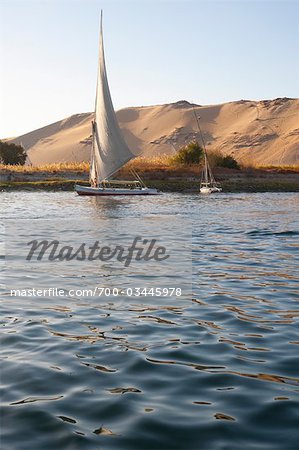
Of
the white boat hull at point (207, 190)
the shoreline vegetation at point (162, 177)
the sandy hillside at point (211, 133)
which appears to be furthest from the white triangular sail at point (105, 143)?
the sandy hillside at point (211, 133)

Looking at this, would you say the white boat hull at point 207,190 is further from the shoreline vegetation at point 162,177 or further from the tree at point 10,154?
the tree at point 10,154

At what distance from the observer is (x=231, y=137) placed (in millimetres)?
156000

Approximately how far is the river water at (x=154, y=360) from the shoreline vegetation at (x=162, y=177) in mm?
48861

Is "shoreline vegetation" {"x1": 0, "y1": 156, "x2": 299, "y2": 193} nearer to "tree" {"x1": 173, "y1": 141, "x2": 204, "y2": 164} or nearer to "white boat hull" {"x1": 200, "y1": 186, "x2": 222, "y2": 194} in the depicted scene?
"tree" {"x1": 173, "y1": 141, "x2": 204, "y2": 164}

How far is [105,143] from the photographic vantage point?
5131 centimetres

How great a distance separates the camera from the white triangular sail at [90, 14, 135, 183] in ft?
168

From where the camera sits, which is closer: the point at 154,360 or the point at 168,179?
the point at 154,360

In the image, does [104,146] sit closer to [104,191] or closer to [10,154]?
[104,191]

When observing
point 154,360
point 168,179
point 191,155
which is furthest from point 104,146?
point 154,360

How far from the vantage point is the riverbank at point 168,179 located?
62438mm

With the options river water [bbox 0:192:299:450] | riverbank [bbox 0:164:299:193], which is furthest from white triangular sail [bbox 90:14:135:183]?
river water [bbox 0:192:299:450]

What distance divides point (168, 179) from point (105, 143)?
62.2 ft

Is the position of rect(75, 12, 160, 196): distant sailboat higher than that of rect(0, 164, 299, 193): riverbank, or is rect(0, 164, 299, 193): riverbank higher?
rect(75, 12, 160, 196): distant sailboat

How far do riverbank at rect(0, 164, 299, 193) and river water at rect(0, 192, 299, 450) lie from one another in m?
48.5
